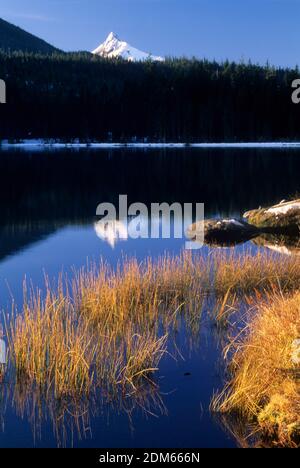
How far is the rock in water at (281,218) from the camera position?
2211 centimetres

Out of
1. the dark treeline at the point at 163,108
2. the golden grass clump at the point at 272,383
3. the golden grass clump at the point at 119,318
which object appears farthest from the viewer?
the dark treeline at the point at 163,108

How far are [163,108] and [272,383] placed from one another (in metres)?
111

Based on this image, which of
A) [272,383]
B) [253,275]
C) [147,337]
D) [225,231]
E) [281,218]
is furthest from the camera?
[281,218]

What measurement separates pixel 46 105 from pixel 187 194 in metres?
84.9

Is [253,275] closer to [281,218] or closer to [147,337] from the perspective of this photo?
[147,337]

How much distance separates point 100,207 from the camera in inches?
1267

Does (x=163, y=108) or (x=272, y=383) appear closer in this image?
(x=272, y=383)

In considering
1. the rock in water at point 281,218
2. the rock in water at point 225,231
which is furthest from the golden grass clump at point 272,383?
the rock in water at point 281,218

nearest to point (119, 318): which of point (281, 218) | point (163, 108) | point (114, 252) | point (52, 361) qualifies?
point (52, 361)

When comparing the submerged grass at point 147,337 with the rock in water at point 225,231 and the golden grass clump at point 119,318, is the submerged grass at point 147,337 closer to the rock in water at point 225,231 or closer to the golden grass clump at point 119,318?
the golden grass clump at point 119,318

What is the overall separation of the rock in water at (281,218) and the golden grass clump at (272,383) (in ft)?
45.4

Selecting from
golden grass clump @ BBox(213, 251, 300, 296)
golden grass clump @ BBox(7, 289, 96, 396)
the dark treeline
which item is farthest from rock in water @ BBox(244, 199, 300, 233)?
the dark treeline

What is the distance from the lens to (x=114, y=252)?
19.3 metres

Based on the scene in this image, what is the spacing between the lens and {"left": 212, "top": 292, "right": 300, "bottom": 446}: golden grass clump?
22.5 feet
